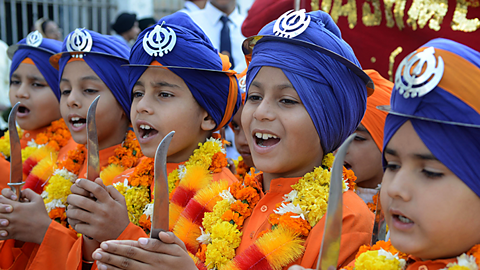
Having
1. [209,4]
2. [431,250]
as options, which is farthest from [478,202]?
[209,4]

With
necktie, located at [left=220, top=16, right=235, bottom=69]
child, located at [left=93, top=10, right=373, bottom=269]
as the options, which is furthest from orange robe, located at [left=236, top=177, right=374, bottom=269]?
necktie, located at [left=220, top=16, right=235, bottom=69]

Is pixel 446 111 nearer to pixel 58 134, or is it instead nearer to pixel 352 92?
pixel 352 92

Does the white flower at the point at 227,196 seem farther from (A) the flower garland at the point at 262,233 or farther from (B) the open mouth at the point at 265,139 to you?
(B) the open mouth at the point at 265,139

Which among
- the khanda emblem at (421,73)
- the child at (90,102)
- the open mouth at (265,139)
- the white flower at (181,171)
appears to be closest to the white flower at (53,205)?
the child at (90,102)

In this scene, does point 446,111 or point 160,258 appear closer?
point 446,111

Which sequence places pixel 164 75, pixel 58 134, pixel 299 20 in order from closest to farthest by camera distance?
1. pixel 299 20
2. pixel 164 75
3. pixel 58 134

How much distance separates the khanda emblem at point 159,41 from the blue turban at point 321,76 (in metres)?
0.77

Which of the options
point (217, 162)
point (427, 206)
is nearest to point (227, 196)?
point (217, 162)

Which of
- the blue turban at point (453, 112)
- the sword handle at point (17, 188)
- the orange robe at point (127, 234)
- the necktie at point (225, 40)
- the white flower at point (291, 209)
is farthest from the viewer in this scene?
the necktie at point (225, 40)

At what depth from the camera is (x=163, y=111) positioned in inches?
110

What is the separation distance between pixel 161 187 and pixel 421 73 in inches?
38.6

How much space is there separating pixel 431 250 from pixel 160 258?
989 mm

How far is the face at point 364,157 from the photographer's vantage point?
296cm

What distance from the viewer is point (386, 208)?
5.18 feet
